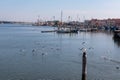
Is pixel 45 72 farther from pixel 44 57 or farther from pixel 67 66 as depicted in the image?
pixel 44 57

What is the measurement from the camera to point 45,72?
32281 mm

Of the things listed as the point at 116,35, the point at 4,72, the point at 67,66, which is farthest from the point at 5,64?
the point at 116,35

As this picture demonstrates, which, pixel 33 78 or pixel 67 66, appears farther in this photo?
pixel 67 66

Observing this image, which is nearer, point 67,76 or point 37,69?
point 67,76

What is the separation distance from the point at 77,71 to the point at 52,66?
4.31m

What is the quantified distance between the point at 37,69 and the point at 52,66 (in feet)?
9.51

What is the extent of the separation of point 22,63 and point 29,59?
361cm

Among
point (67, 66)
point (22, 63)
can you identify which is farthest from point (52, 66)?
point (22, 63)

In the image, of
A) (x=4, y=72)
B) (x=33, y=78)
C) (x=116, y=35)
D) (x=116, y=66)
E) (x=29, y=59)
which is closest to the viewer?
(x=33, y=78)

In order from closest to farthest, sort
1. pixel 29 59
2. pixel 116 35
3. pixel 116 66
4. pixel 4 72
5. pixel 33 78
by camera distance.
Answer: pixel 33 78, pixel 4 72, pixel 116 66, pixel 29 59, pixel 116 35

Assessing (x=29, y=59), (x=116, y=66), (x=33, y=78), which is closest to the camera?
(x=33, y=78)

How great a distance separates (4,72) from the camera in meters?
32.0

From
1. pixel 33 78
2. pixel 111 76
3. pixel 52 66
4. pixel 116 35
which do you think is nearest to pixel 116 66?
pixel 111 76

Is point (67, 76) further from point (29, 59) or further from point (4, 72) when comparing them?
point (29, 59)
